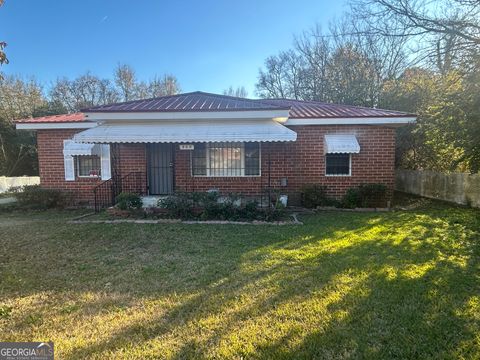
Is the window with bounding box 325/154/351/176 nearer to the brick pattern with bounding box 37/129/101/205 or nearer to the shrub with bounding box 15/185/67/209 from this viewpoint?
the brick pattern with bounding box 37/129/101/205

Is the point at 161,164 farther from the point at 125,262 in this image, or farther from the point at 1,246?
the point at 125,262

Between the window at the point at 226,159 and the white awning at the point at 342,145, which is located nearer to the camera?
the white awning at the point at 342,145

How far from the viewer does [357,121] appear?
12.3 meters

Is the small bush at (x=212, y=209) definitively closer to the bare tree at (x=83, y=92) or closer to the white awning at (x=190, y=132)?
the white awning at (x=190, y=132)

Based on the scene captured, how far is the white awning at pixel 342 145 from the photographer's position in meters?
12.0

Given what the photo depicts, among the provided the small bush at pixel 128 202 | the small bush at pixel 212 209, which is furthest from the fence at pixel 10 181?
the small bush at pixel 212 209

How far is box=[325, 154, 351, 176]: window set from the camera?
12.8 metres

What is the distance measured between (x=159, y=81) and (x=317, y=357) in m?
41.2

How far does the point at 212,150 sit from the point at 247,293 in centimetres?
918

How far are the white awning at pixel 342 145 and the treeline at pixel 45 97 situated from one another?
24104mm

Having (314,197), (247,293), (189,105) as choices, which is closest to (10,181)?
(189,105)
